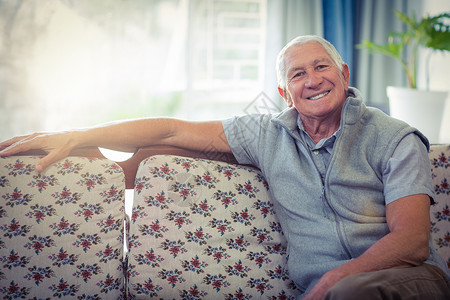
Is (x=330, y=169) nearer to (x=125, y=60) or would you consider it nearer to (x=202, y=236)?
(x=202, y=236)

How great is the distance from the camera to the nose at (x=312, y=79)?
4.50 ft

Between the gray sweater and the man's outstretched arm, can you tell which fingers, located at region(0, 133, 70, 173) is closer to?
the man's outstretched arm

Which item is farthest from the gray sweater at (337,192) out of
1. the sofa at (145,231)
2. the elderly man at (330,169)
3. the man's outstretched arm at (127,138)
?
the man's outstretched arm at (127,138)

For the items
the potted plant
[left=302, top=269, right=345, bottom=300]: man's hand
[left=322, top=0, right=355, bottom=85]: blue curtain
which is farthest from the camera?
[left=322, top=0, right=355, bottom=85]: blue curtain

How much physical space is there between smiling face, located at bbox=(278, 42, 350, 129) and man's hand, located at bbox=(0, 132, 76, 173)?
2.47 feet

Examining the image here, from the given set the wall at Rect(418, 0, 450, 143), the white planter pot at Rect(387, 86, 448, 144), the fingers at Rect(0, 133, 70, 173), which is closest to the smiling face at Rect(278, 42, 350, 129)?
the fingers at Rect(0, 133, 70, 173)

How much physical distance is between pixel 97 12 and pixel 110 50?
28 cm

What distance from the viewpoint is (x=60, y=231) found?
132 cm

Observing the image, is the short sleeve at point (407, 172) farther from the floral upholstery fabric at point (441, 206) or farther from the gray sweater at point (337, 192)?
the floral upholstery fabric at point (441, 206)

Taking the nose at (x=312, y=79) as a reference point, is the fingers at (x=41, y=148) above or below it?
below

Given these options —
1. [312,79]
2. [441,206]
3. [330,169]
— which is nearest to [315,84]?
[312,79]

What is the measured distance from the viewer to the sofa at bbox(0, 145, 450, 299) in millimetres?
1304

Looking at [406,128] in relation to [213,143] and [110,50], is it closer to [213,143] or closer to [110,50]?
[213,143]

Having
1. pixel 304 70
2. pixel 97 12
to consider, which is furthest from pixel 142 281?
pixel 97 12
